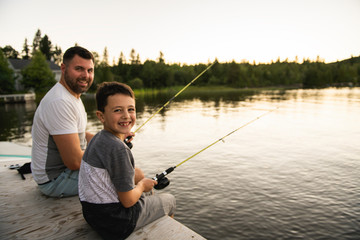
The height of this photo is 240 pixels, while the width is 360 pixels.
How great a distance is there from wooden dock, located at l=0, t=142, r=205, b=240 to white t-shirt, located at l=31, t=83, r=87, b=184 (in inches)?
16.0

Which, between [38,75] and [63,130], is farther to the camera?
[38,75]

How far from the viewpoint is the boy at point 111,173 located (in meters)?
2.35

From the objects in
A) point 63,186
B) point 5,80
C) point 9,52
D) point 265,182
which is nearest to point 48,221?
point 63,186

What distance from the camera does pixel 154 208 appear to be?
291cm

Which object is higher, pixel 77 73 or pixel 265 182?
pixel 77 73

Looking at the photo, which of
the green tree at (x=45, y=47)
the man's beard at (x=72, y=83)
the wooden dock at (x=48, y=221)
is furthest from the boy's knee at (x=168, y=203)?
the green tree at (x=45, y=47)

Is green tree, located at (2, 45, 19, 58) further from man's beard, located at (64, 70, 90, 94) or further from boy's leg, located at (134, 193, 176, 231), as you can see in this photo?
boy's leg, located at (134, 193, 176, 231)

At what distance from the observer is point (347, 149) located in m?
10.4

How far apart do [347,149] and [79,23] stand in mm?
31101

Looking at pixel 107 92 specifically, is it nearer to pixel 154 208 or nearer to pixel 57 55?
pixel 154 208

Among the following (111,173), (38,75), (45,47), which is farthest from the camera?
(45,47)

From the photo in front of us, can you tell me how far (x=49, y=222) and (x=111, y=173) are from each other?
4.57ft

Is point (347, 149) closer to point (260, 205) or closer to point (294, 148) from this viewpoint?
point (294, 148)

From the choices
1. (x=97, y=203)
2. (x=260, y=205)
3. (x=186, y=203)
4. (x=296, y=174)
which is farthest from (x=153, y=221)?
(x=296, y=174)
